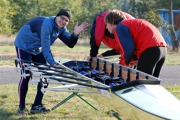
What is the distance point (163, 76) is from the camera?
13.9 m

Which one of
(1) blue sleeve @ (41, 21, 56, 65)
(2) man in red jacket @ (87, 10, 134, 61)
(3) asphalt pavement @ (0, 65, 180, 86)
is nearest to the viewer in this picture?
(1) blue sleeve @ (41, 21, 56, 65)

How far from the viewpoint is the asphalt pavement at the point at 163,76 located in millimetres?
12344

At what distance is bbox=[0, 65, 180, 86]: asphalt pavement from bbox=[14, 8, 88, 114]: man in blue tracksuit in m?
4.37

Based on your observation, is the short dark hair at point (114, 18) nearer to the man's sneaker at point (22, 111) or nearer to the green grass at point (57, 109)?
the green grass at point (57, 109)

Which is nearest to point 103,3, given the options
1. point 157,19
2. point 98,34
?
point 157,19

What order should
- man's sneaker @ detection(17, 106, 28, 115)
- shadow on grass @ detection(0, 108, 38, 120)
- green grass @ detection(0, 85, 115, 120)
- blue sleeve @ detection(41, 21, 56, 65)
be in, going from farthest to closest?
1. man's sneaker @ detection(17, 106, 28, 115)
2. green grass @ detection(0, 85, 115, 120)
3. shadow on grass @ detection(0, 108, 38, 120)
4. blue sleeve @ detection(41, 21, 56, 65)

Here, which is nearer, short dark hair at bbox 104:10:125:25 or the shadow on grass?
short dark hair at bbox 104:10:125:25

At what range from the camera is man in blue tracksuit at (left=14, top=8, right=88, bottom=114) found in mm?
7172

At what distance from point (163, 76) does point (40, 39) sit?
7.15 metres

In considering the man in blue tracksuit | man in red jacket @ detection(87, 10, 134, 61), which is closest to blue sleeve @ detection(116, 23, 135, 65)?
the man in blue tracksuit

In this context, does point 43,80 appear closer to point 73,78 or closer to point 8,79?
point 73,78

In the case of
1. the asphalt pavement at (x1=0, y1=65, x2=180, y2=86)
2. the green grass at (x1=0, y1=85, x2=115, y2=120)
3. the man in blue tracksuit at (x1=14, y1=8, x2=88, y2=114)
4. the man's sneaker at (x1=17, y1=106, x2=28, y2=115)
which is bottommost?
the asphalt pavement at (x1=0, y1=65, x2=180, y2=86)

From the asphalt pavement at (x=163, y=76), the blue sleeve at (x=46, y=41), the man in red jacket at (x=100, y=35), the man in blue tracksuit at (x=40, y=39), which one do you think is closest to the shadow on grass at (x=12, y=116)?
the man in blue tracksuit at (x=40, y=39)

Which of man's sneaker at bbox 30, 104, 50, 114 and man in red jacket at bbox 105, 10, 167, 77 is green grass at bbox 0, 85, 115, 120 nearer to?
man's sneaker at bbox 30, 104, 50, 114
